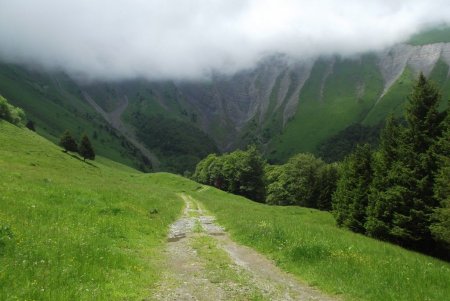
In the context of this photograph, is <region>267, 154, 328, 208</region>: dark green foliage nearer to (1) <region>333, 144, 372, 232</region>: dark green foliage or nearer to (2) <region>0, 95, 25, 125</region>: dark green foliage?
(1) <region>333, 144, 372, 232</region>: dark green foliage

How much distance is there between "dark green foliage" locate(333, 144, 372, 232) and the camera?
5206cm

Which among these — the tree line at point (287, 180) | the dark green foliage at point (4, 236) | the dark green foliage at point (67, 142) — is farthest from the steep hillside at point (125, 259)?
the dark green foliage at point (67, 142)

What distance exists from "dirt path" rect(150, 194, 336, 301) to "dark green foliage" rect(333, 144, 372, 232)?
3289 cm

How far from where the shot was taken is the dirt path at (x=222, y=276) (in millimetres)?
13085

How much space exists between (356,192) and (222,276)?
4106cm

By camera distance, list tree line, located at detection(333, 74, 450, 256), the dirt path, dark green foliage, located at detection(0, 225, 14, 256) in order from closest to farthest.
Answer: dark green foliage, located at detection(0, 225, 14, 256) → the dirt path → tree line, located at detection(333, 74, 450, 256)

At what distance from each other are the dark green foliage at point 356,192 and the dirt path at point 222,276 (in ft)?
108

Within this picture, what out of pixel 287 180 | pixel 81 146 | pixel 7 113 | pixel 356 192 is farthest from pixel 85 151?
pixel 356 192

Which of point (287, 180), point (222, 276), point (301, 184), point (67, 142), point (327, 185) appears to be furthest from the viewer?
point (67, 142)

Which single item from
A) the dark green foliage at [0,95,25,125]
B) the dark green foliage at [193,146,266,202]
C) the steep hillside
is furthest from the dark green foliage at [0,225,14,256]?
the dark green foliage at [193,146,266,202]

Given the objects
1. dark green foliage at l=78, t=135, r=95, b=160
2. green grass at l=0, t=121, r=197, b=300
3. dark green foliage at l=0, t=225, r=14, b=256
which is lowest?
green grass at l=0, t=121, r=197, b=300

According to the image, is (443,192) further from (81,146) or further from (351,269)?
(81,146)

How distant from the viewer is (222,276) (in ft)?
50.5

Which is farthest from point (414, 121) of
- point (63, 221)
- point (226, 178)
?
point (226, 178)
